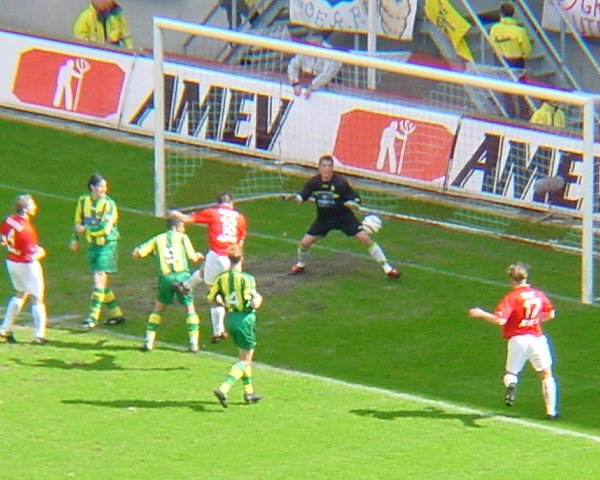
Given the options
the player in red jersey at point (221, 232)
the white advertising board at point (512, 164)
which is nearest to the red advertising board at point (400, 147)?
the white advertising board at point (512, 164)

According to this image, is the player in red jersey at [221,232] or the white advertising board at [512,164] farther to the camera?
the white advertising board at [512,164]

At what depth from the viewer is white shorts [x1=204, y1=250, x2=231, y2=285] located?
1945cm

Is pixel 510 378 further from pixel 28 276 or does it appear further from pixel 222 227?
pixel 28 276

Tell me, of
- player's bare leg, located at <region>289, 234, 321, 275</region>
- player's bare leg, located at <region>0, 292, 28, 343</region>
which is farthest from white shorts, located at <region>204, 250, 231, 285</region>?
player's bare leg, located at <region>289, 234, 321, 275</region>

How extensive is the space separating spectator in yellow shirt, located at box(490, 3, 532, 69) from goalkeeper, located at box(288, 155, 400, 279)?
22.0 ft

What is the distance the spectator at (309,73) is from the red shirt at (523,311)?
10.4m

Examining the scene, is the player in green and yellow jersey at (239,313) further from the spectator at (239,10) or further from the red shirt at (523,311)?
the spectator at (239,10)

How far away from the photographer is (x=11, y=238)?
18578 millimetres

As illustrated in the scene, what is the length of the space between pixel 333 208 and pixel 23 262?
459 centimetres

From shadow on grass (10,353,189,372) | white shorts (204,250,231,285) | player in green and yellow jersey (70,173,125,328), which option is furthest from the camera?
white shorts (204,250,231,285)

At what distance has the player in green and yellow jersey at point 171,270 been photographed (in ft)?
60.5

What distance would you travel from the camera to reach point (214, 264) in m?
19.5

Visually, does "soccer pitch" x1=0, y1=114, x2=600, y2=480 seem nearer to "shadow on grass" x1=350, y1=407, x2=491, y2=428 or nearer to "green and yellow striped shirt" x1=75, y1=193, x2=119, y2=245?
"shadow on grass" x1=350, y1=407, x2=491, y2=428

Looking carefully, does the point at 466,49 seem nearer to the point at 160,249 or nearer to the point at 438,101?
the point at 438,101
